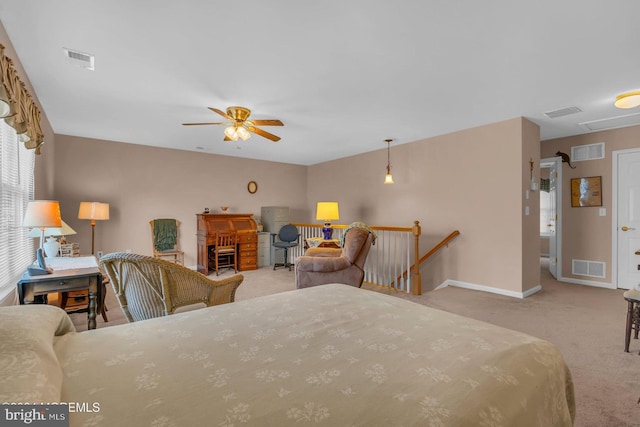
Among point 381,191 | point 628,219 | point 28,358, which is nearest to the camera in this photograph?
point 28,358

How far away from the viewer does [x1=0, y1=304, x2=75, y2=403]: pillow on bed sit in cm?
65

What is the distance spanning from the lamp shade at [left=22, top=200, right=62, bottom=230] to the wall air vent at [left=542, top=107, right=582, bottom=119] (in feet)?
17.4

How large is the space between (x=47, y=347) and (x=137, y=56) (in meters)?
2.40

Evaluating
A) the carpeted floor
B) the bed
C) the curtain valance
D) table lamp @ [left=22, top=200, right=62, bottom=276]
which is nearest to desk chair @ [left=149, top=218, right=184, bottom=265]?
the carpeted floor

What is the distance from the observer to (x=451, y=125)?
4.36 m

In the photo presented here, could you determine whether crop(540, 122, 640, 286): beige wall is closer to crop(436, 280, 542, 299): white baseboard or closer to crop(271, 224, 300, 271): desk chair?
crop(436, 280, 542, 299): white baseboard

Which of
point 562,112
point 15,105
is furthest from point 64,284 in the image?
point 562,112

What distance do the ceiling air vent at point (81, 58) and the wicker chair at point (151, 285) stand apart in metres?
1.68

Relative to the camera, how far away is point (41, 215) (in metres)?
2.29

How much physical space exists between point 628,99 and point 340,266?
359 centimetres

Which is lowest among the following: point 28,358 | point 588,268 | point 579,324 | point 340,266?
point 579,324

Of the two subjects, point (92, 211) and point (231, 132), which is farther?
point (92, 211)

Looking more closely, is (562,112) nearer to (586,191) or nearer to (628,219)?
(586,191)

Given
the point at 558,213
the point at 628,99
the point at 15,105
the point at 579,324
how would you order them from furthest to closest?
the point at 558,213
the point at 628,99
the point at 579,324
the point at 15,105
